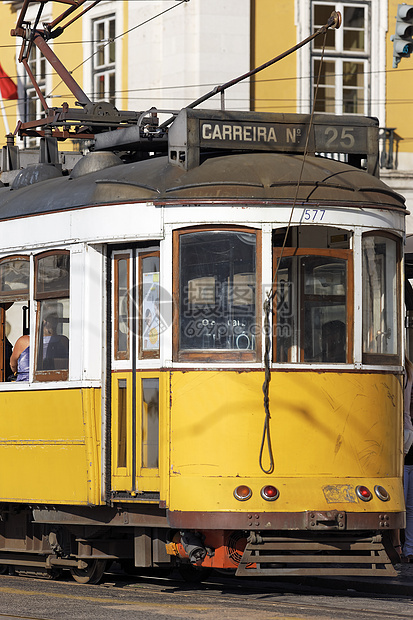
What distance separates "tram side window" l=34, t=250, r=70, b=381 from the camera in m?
11.3

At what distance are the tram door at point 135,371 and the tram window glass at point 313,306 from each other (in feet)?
3.02

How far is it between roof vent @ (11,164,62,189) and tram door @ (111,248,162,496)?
188 cm

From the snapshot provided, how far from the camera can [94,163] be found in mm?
11836

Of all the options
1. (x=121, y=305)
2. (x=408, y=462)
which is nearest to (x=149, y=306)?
(x=121, y=305)

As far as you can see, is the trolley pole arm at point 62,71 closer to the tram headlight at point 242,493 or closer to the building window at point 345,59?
the tram headlight at point 242,493

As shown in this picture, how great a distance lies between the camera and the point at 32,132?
520 inches

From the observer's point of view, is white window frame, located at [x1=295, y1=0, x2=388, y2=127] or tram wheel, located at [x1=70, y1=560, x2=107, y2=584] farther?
white window frame, located at [x1=295, y1=0, x2=388, y2=127]

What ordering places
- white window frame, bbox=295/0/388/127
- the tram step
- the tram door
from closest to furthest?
the tram step < the tram door < white window frame, bbox=295/0/388/127

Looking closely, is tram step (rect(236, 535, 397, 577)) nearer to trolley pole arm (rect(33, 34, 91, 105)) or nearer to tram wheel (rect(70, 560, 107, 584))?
tram wheel (rect(70, 560, 107, 584))

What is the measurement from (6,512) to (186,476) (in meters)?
2.60

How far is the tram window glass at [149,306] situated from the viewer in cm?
1066

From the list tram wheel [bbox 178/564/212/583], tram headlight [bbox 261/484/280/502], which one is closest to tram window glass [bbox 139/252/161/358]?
tram headlight [bbox 261/484/280/502]

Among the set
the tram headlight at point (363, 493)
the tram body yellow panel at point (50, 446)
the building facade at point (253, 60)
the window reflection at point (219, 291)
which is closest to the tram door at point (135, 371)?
the tram body yellow panel at point (50, 446)

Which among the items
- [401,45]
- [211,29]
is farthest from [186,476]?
[211,29]
